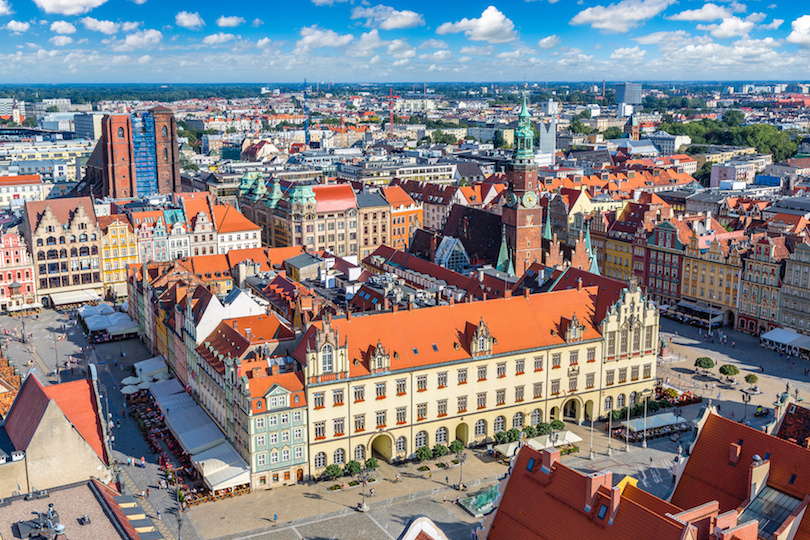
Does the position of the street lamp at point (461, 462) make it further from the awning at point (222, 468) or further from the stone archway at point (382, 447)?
the awning at point (222, 468)

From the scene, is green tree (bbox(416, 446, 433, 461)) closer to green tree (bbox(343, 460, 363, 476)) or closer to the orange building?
green tree (bbox(343, 460, 363, 476))

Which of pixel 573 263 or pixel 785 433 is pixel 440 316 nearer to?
pixel 785 433

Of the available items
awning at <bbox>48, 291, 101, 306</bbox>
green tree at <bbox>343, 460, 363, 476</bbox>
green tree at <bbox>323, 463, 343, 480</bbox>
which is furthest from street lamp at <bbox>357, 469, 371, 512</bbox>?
awning at <bbox>48, 291, 101, 306</bbox>

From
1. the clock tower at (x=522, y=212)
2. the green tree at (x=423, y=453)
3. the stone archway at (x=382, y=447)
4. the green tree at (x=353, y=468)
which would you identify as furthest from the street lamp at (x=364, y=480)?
the clock tower at (x=522, y=212)

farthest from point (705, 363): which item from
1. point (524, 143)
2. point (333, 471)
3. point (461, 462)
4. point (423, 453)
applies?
point (333, 471)

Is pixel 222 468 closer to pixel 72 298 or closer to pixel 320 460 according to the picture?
A: pixel 320 460

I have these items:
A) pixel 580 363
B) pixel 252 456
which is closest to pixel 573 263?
pixel 580 363
